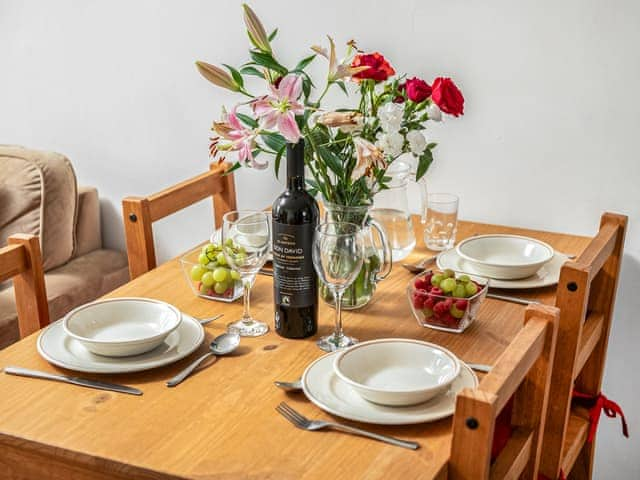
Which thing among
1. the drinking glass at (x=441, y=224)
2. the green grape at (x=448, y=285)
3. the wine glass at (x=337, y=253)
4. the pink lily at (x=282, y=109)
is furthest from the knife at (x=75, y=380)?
the drinking glass at (x=441, y=224)

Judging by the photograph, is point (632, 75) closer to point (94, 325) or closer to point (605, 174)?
point (605, 174)

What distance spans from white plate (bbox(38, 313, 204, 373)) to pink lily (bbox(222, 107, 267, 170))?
11.9 inches

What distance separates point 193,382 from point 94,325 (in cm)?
25

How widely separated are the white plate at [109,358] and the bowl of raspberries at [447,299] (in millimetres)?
371

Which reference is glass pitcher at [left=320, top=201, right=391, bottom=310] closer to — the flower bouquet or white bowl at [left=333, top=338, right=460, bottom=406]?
the flower bouquet

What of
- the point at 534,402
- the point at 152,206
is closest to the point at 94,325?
the point at 152,206

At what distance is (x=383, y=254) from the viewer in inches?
57.6

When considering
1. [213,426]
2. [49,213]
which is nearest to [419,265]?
[213,426]

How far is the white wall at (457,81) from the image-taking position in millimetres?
1824

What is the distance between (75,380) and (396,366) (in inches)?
18.7

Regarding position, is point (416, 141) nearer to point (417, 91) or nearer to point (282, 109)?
point (417, 91)

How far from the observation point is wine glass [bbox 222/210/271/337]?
134cm

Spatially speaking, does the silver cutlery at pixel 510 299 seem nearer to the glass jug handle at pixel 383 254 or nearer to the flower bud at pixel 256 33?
the glass jug handle at pixel 383 254

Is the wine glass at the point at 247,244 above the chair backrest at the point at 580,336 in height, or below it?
above
